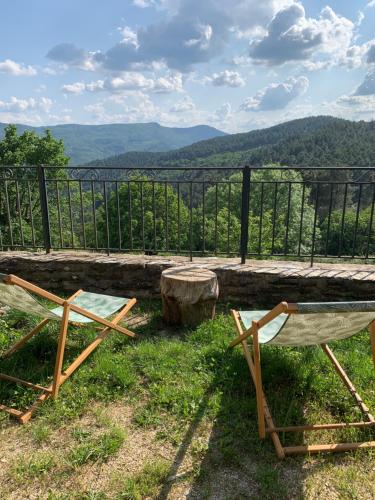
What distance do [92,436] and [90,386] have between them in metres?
0.46

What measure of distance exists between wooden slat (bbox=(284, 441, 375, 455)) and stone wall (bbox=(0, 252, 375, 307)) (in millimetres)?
2103

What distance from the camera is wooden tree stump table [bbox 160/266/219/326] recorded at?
350cm

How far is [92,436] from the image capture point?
2.19 metres

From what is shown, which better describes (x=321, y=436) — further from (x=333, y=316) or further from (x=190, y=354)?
(x=190, y=354)

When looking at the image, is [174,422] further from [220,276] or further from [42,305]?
[220,276]

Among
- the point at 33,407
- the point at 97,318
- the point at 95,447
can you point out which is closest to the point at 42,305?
the point at 97,318

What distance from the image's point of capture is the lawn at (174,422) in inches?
73.5

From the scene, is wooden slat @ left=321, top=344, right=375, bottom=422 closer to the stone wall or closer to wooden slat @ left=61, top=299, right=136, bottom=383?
the stone wall

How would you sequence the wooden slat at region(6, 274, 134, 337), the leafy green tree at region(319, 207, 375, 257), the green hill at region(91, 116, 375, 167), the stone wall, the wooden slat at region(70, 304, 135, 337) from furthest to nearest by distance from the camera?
1. the green hill at region(91, 116, 375, 167)
2. the leafy green tree at region(319, 207, 375, 257)
3. the stone wall
4. the wooden slat at region(70, 304, 135, 337)
5. the wooden slat at region(6, 274, 134, 337)

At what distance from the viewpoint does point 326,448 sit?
2.05 meters

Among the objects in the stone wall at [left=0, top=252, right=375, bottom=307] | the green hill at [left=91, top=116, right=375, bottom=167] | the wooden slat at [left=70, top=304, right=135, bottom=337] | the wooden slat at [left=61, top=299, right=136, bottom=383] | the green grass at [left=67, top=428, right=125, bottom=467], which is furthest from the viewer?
the green hill at [left=91, top=116, right=375, bottom=167]

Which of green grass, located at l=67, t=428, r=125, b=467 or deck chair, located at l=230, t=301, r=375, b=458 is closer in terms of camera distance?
deck chair, located at l=230, t=301, r=375, b=458

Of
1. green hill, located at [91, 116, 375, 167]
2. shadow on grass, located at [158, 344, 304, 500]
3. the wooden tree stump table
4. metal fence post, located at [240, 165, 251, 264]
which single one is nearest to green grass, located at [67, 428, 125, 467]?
shadow on grass, located at [158, 344, 304, 500]

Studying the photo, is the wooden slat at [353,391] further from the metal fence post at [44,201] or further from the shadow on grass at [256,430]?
the metal fence post at [44,201]
